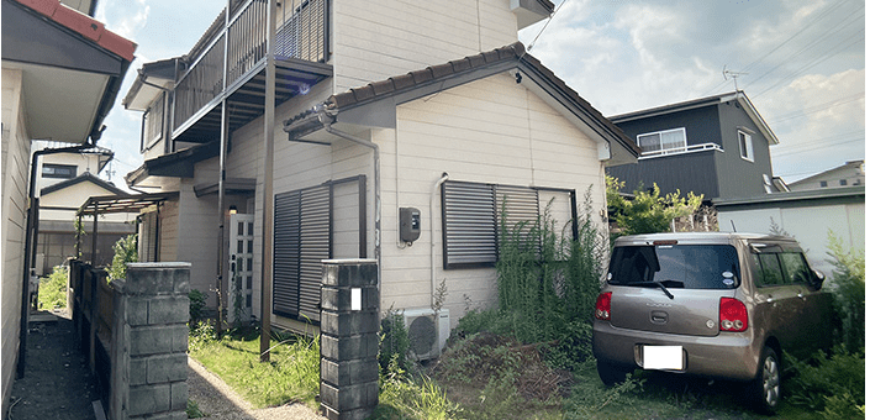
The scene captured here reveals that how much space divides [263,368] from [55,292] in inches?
426

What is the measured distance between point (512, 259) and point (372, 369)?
271cm

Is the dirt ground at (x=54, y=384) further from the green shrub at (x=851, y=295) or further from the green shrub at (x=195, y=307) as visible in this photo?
the green shrub at (x=851, y=295)

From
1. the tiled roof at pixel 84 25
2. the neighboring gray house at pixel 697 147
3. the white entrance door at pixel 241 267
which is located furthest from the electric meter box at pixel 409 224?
the neighboring gray house at pixel 697 147

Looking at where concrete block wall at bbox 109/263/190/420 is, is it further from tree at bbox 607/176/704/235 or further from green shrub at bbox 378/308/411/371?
tree at bbox 607/176/704/235

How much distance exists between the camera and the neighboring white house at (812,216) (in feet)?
18.9

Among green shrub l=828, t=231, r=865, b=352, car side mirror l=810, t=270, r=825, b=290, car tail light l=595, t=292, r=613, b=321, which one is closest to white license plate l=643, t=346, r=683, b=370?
car tail light l=595, t=292, r=613, b=321

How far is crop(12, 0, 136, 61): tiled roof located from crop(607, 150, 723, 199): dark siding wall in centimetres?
1574

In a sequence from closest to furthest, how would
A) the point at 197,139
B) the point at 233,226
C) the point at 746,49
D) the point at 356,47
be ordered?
the point at 356,47 → the point at 233,226 → the point at 197,139 → the point at 746,49

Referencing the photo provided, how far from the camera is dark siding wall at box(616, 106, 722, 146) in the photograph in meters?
15.2

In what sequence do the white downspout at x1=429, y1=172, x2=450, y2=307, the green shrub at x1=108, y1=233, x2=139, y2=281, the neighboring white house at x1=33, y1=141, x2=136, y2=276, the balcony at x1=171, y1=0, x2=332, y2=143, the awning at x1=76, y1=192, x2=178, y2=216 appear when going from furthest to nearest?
the neighboring white house at x1=33, y1=141, x2=136, y2=276 → the green shrub at x1=108, y1=233, x2=139, y2=281 → the awning at x1=76, y1=192, x2=178, y2=216 → the balcony at x1=171, y1=0, x2=332, y2=143 → the white downspout at x1=429, y1=172, x2=450, y2=307

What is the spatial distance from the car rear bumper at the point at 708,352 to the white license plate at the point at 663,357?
3 centimetres

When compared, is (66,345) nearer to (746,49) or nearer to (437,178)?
(437,178)

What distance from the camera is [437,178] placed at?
6.44m

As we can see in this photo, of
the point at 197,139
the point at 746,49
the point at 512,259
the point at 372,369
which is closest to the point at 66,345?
the point at 197,139
